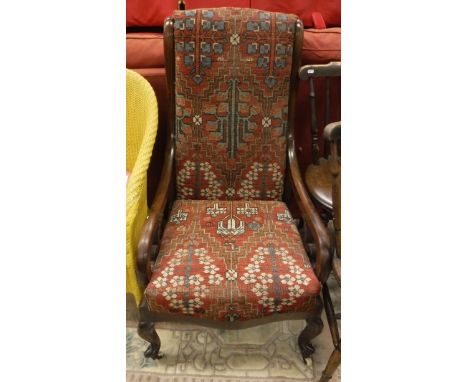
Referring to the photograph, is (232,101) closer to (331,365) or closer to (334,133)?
(334,133)

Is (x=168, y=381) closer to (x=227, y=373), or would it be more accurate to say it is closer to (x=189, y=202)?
(x=227, y=373)

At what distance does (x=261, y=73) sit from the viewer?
57.6 inches

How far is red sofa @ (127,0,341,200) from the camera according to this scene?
1.61m

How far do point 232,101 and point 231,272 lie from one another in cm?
68

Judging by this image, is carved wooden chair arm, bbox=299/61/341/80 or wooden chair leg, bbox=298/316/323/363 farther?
carved wooden chair arm, bbox=299/61/341/80

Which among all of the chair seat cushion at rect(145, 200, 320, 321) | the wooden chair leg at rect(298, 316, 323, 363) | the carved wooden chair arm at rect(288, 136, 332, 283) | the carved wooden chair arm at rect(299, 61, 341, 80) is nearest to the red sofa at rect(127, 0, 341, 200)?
the carved wooden chair arm at rect(299, 61, 341, 80)

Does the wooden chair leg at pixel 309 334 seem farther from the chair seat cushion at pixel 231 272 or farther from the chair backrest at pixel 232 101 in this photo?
the chair backrest at pixel 232 101

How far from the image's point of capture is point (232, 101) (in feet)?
4.92

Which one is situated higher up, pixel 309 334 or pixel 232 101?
pixel 232 101

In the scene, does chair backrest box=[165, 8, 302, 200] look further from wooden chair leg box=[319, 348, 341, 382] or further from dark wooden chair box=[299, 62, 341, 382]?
wooden chair leg box=[319, 348, 341, 382]

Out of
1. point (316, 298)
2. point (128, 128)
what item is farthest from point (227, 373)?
point (128, 128)

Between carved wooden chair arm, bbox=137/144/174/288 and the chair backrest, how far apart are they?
7 cm

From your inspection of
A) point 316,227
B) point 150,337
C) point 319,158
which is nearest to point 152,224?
point 150,337

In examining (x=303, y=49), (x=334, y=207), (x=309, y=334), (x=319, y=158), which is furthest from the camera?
(x=319, y=158)
